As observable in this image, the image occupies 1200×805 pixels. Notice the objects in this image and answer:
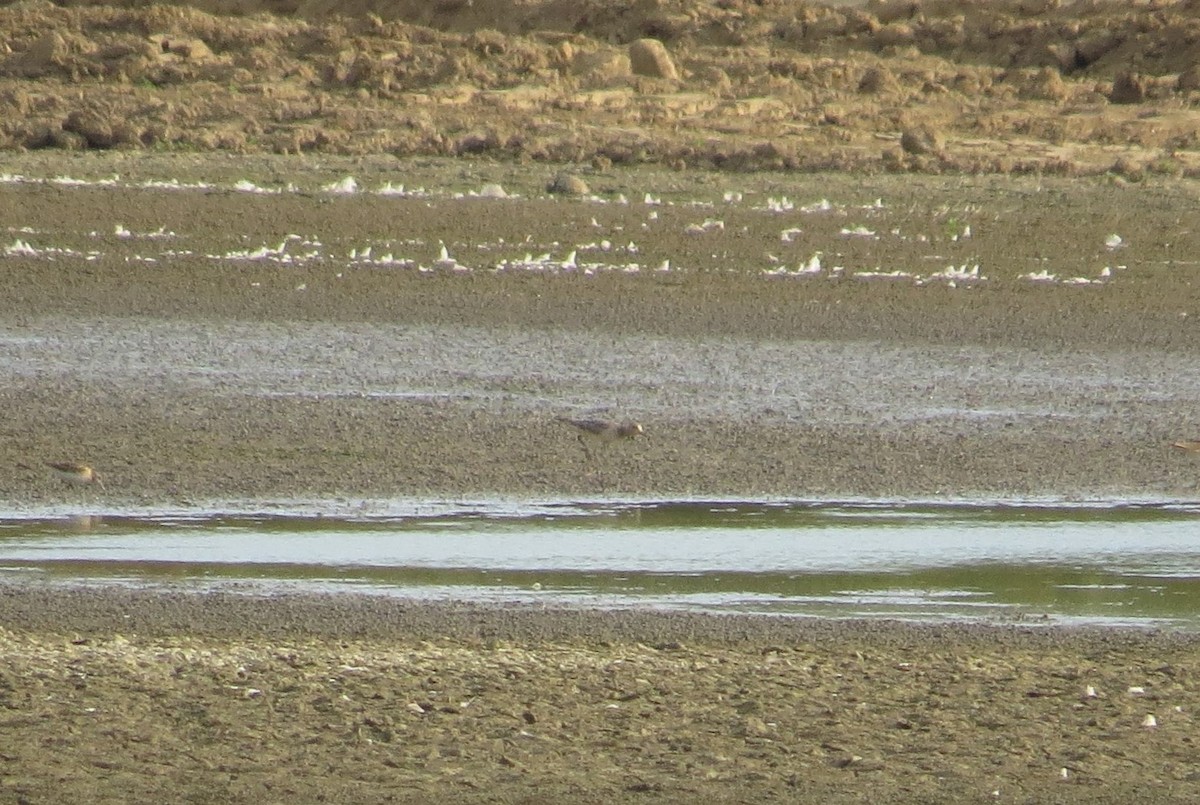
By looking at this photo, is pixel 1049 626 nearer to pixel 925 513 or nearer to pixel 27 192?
pixel 925 513

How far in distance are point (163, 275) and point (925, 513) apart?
7.59 metres

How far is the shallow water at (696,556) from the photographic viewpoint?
23.5ft

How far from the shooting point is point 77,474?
29.0 feet

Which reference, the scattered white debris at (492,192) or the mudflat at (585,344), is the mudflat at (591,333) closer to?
the mudflat at (585,344)

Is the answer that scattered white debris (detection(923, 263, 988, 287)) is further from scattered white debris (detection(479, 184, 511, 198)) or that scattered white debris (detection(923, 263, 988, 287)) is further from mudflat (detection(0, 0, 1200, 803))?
scattered white debris (detection(479, 184, 511, 198))

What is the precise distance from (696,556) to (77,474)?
275 cm

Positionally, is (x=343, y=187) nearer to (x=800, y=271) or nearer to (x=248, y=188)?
(x=248, y=188)

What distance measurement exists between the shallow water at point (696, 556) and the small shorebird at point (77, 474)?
1.96ft

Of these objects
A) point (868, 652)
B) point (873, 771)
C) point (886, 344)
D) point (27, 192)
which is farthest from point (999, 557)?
point (27, 192)

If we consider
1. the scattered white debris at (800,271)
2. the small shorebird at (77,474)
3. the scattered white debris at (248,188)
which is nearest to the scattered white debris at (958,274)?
the scattered white debris at (800,271)

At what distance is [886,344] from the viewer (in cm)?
1331

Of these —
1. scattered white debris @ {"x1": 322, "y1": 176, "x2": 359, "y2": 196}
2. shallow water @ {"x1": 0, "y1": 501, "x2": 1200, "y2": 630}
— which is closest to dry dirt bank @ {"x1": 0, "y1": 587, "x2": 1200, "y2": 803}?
shallow water @ {"x1": 0, "y1": 501, "x2": 1200, "y2": 630}

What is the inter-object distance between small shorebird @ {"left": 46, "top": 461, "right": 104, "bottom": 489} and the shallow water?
598 mm

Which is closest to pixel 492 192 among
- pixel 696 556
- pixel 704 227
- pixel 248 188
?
pixel 248 188
